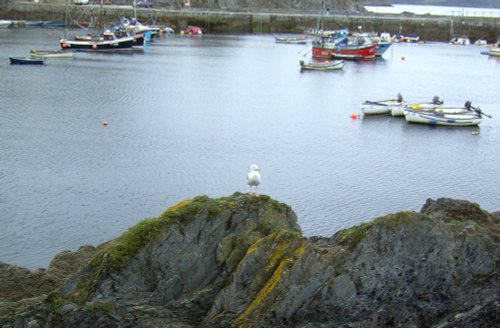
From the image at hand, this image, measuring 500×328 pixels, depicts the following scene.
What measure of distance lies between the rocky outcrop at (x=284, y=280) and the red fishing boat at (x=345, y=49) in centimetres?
8380

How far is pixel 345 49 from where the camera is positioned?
3848 inches

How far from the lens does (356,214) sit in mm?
28969

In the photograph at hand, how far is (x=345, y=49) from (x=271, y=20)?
40.3 metres

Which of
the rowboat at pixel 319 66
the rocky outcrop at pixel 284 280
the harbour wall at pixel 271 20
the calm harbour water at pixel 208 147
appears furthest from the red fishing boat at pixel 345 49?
the rocky outcrop at pixel 284 280

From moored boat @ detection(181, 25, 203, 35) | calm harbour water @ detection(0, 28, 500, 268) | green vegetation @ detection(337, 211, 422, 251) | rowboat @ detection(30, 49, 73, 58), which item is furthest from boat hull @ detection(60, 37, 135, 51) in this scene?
green vegetation @ detection(337, 211, 422, 251)

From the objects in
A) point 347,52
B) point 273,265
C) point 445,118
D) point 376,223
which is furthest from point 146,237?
point 347,52

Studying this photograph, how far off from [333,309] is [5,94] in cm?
4861

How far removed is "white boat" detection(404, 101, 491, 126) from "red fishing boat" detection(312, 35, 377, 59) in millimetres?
44344

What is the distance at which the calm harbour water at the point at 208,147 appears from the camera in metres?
28.6

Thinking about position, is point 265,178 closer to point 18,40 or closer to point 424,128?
point 424,128

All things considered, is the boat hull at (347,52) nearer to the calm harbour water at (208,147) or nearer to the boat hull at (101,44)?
the calm harbour water at (208,147)

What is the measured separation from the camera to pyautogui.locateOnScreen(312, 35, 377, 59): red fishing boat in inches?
3753

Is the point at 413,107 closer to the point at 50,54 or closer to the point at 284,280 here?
the point at 284,280

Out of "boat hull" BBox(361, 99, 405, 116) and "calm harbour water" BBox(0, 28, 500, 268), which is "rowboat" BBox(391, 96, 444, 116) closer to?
"boat hull" BBox(361, 99, 405, 116)
